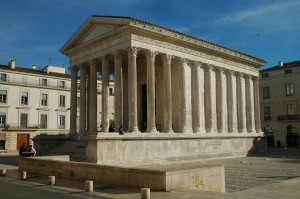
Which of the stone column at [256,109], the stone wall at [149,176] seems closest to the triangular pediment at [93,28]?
the stone wall at [149,176]

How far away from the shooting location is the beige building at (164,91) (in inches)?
1091

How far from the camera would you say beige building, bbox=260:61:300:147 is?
55125mm

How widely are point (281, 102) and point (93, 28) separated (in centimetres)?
3758

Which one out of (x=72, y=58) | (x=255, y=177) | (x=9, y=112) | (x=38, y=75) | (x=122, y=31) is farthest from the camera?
(x=38, y=75)

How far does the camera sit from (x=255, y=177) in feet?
64.0

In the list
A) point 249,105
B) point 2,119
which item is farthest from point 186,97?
point 2,119

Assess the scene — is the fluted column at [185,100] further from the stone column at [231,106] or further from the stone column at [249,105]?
the stone column at [249,105]

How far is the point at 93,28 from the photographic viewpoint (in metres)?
32.8

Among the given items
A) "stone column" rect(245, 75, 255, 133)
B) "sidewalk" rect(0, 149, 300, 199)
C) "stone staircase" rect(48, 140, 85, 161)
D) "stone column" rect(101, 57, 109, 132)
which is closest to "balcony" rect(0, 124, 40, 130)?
"stone staircase" rect(48, 140, 85, 161)

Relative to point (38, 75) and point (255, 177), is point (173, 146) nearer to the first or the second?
point (255, 177)

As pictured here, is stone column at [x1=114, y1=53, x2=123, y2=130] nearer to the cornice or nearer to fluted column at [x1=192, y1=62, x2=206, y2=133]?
the cornice

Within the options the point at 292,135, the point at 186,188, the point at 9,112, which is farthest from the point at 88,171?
the point at 292,135

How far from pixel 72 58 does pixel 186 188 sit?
26673mm

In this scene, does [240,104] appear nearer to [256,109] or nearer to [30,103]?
[256,109]
